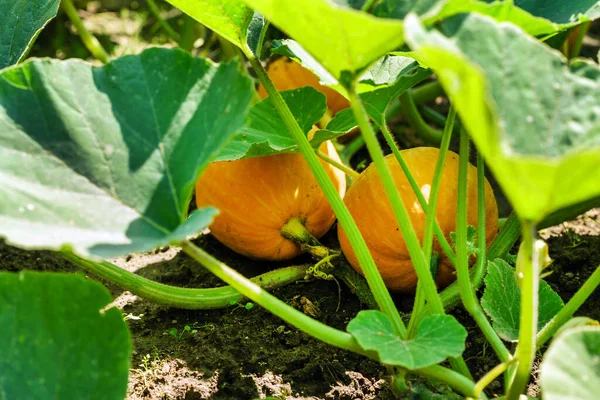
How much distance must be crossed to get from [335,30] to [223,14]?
39 centimetres

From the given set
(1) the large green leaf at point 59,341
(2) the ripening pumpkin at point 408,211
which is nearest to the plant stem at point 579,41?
(2) the ripening pumpkin at point 408,211

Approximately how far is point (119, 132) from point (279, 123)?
0.56 metres

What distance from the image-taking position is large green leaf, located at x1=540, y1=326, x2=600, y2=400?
892 millimetres

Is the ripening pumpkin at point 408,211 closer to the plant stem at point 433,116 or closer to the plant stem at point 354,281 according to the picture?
the plant stem at point 354,281

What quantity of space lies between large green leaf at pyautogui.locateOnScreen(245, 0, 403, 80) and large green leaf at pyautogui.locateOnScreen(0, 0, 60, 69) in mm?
738

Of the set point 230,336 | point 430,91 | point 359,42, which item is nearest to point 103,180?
point 359,42

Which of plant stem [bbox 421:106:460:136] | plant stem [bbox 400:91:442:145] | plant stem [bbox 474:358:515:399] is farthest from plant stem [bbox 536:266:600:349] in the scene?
plant stem [bbox 421:106:460:136]

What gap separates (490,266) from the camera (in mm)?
1368

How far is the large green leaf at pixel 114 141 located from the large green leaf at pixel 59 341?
13cm

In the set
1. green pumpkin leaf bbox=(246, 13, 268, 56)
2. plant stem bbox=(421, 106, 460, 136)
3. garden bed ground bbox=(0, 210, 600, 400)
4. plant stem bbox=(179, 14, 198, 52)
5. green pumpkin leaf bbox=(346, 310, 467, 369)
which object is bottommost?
garden bed ground bbox=(0, 210, 600, 400)

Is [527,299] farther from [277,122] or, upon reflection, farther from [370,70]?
[277,122]

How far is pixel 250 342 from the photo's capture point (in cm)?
162

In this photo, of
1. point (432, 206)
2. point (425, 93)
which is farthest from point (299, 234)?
point (425, 93)

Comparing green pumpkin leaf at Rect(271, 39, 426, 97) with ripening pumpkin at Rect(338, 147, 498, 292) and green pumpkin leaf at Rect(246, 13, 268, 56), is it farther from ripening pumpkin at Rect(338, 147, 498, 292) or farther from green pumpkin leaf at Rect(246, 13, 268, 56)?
ripening pumpkin at Rect(338, 147, 498, 292)
